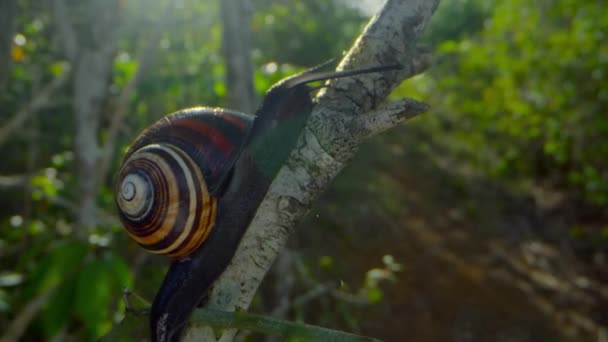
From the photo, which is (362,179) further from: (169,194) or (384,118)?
(384,118)

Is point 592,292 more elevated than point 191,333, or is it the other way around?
point 592,292

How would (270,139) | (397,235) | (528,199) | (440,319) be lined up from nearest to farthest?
(270,139), (440,319), (397,235), (528,199)

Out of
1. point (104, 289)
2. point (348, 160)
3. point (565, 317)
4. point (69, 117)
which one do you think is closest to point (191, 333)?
point (348, 160)

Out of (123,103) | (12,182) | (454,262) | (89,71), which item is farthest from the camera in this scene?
(454,262)

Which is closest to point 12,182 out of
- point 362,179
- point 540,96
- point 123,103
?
point 123,103

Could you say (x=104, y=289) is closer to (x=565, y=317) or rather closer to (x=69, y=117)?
(x=69, y=117)

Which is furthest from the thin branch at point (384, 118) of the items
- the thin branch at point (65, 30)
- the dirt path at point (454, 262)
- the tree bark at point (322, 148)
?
the dirt path at point (454, 262)

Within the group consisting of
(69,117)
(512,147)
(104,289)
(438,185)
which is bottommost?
(104,289)

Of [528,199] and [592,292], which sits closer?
[592,292]
